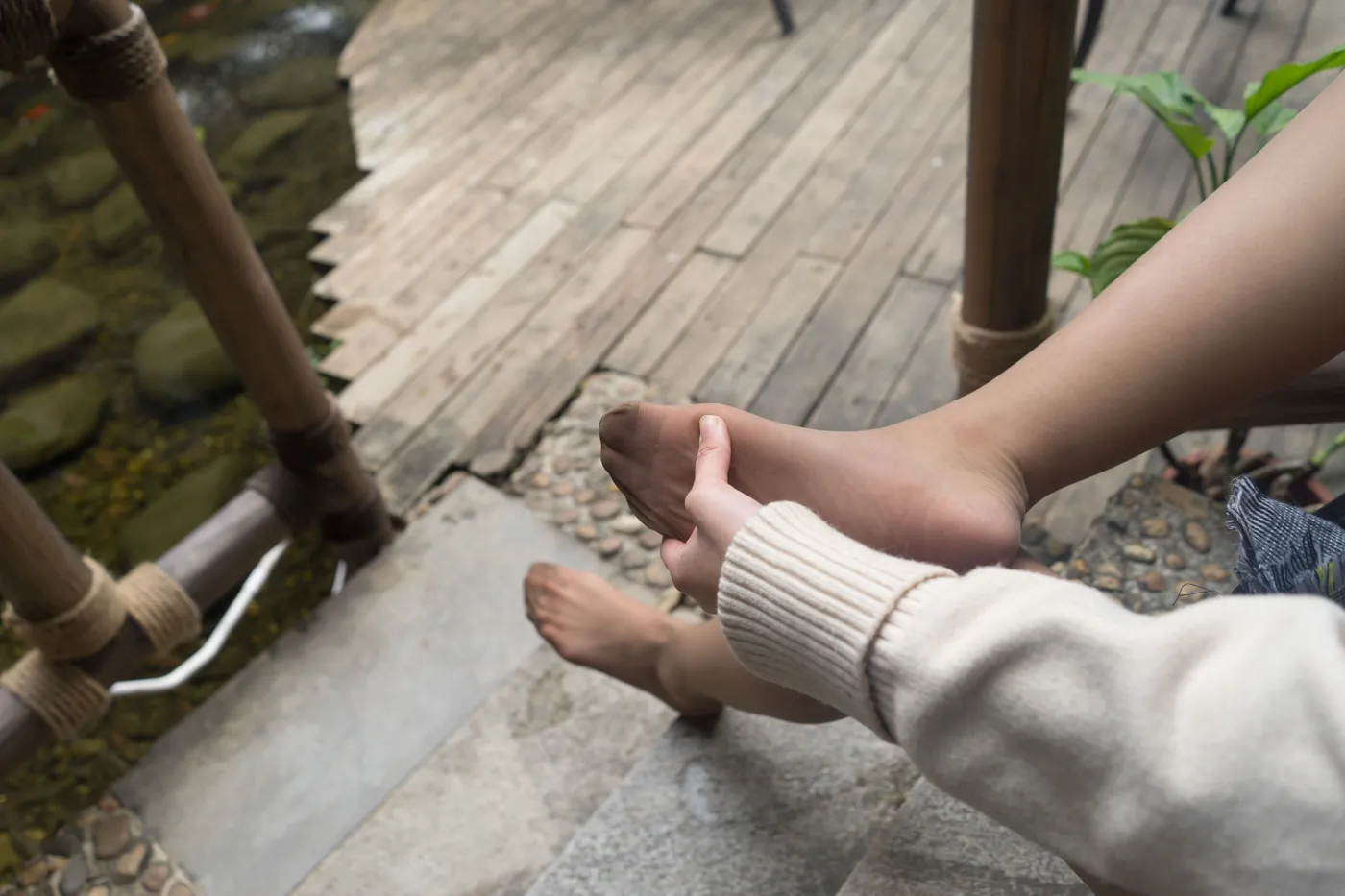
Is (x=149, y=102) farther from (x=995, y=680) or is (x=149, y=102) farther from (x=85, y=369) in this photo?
(x=85, y=369)

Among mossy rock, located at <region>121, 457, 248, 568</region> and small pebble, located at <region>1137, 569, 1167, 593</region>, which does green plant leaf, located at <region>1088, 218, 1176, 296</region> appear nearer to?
small pebble, located at <region>1137, 569, 1167, 593</region>

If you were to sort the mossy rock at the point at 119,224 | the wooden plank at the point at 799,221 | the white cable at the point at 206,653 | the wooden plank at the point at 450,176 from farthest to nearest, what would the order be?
the mossy rock at the point at 119,224 < the wooden plank at the point at 450,176 < the wooden plank at the point at 799,221 < the white cable at the point at 206,653

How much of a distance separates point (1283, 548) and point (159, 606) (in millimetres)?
1238

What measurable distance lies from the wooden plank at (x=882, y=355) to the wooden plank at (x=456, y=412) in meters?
0.54

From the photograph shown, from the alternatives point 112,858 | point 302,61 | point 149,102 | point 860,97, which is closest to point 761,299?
point 860,97

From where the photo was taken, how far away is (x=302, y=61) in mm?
2809

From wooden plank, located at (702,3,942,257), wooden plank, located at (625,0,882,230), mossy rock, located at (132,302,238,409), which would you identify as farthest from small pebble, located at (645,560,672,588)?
mossy rock, located at (132,302,238,409)

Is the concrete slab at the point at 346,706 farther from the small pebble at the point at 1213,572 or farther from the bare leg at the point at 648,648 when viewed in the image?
the small pebble at the point at 1213,572

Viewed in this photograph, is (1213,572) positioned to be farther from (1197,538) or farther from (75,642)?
(75,642)

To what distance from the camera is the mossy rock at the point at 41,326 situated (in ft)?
7.11

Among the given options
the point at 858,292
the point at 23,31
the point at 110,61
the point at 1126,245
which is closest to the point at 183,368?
the point at 110,61

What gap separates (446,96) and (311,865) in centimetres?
196

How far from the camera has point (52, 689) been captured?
1164 millimetres

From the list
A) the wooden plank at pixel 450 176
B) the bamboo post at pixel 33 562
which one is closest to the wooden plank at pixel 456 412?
the wooden plank at pixel 450 176
